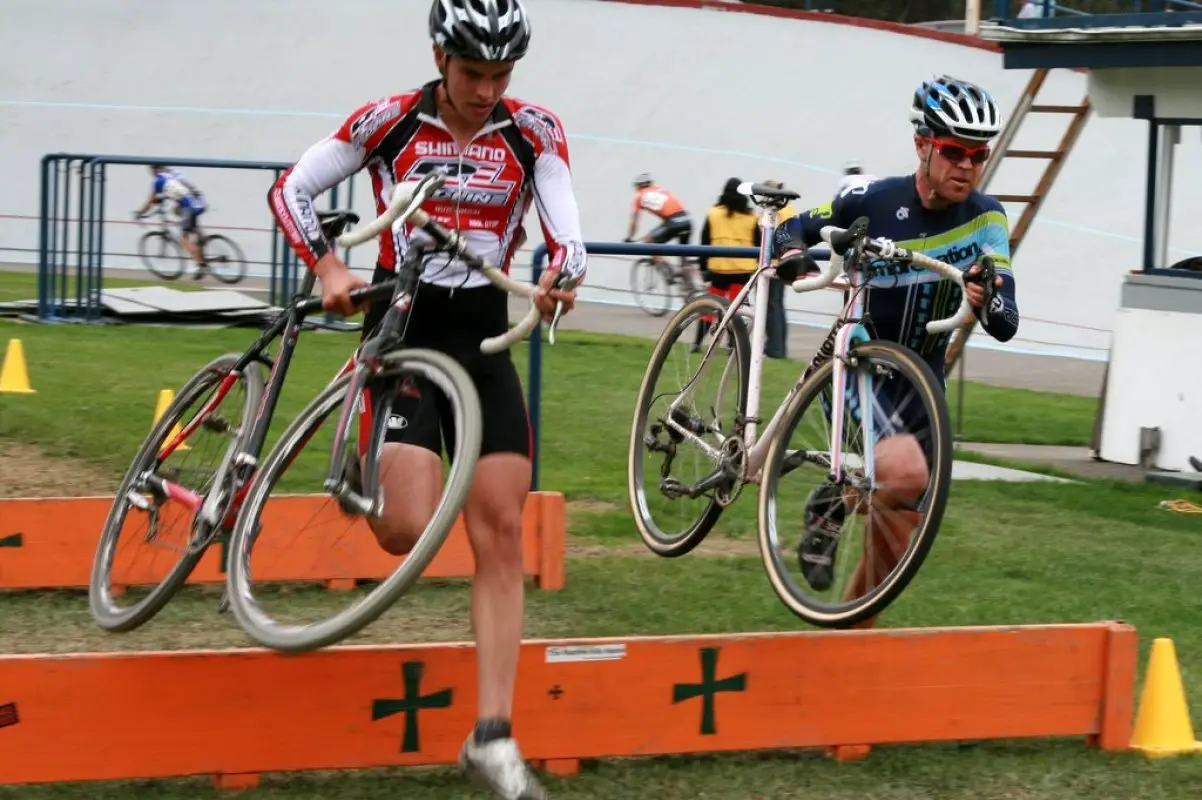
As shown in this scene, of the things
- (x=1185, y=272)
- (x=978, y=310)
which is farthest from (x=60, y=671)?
(x=1185, y=272)

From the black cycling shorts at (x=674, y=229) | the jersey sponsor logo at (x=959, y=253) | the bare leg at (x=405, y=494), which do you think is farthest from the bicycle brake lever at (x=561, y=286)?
the black cycling shorts at (x=674, y=229)

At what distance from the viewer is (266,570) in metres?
7.00

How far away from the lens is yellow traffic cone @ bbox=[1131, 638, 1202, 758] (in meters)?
5.44

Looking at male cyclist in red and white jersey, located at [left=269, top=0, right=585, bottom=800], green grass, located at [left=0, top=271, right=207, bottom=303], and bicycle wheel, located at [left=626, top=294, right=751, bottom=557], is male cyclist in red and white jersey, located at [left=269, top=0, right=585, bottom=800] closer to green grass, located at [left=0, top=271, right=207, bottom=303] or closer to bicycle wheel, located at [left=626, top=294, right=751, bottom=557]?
bicycle wheel, located at [left=626, top=294, right=751, bottom=557]

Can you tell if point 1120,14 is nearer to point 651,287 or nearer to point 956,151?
point 956,151

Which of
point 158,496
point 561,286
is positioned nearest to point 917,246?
point 561,286

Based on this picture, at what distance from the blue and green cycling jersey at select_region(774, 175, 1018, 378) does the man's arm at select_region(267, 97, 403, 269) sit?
1840 millimetres

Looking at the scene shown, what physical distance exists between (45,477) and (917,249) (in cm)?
550

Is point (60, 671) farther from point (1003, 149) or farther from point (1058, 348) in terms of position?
point (1058, 348)

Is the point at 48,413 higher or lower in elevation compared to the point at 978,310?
lower

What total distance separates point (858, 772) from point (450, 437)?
1.61m

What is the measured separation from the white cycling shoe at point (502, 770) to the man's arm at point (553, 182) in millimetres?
1350

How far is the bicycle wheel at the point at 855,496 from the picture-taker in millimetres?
5129

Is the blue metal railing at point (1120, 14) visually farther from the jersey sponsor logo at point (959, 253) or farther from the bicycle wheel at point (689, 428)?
the jersey sponsor logo at point (959, 253)
